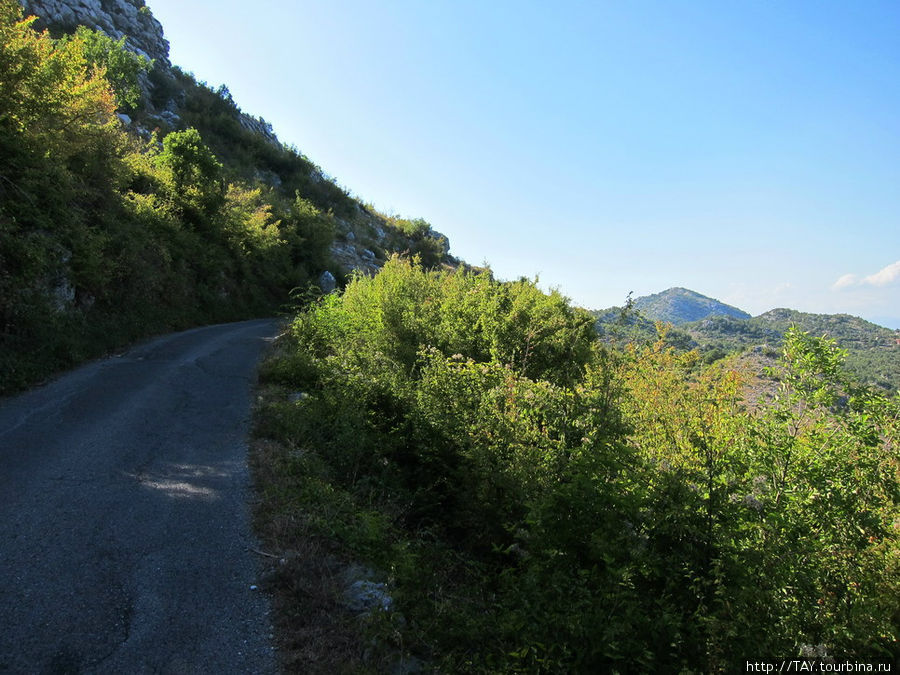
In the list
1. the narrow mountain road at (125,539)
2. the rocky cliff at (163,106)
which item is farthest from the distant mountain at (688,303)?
the narrow mountain road at (125,539)

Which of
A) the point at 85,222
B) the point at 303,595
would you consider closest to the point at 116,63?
the point at 85,222

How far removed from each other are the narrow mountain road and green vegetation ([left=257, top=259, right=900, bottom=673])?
2.05 ft

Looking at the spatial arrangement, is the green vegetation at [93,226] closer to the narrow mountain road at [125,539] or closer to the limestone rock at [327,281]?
the narrow mountain road at [125,539]

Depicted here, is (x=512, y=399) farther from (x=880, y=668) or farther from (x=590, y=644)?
(x=880, y=668)

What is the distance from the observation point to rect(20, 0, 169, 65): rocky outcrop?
30297mm

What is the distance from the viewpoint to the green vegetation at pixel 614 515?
3.31 meters

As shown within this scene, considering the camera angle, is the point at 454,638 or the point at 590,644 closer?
the point at 590,644

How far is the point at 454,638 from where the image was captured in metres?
3.66

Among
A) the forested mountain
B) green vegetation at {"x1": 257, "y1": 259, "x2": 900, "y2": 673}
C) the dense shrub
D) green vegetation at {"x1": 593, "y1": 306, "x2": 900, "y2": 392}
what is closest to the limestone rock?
the dense shrub

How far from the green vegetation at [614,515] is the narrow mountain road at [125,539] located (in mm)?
626

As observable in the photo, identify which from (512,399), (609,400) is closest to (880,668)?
(609,400)

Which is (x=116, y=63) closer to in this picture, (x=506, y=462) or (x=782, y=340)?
(x=506, y=462)

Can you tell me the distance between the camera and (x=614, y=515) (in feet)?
13.8

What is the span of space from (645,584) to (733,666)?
88 cm
